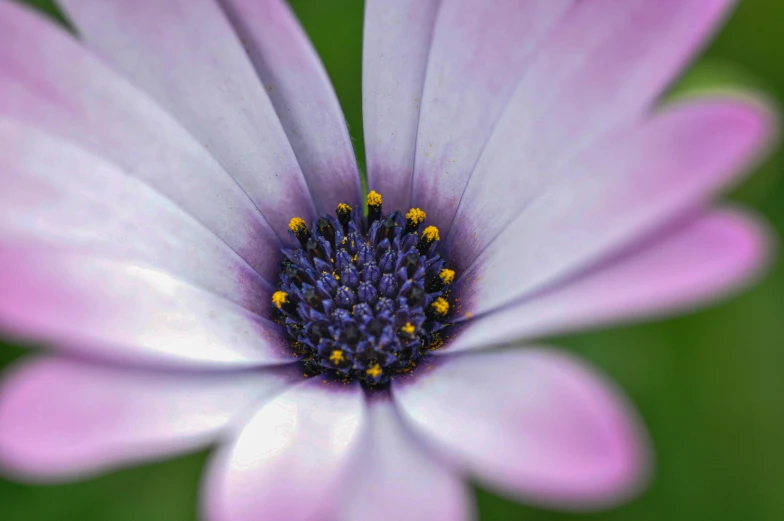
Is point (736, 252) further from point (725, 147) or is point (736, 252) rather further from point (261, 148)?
point (261, 148)

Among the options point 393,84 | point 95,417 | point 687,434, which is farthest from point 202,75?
point 687,434

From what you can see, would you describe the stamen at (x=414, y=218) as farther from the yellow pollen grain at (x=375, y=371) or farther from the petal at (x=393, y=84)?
the yellow pollen grain at (x=375, y=371)

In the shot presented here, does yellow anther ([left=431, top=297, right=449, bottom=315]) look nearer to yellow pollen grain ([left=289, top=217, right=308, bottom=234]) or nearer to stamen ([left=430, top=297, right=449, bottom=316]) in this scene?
stamen ([left=430, top=297, right=449, bottom=316])

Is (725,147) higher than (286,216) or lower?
higher

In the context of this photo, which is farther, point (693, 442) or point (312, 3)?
point (312, 3)

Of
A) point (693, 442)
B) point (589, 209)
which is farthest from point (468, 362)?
point (693, 442)

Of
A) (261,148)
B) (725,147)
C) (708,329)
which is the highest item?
(725,147)

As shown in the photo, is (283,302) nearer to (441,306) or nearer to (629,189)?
(441,306)
